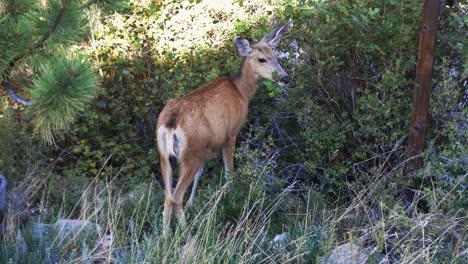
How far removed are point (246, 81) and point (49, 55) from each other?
290cm

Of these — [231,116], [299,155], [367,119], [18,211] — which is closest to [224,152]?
[231,116]

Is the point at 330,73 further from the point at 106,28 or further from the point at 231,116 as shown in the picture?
the point at 106,28

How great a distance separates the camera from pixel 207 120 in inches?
294

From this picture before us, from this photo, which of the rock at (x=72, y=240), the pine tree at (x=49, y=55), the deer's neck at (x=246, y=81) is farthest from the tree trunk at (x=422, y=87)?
the rock at (x=72, y=240)

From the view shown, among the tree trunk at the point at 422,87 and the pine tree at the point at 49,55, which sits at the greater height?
the pine tree at the point at 49,55

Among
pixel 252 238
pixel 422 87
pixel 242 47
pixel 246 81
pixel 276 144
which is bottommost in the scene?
pixel 276 144

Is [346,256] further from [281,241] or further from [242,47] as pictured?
[242,47]

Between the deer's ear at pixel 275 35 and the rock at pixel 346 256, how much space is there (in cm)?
297

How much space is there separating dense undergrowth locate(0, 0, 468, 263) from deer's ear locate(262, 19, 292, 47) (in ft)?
0.88

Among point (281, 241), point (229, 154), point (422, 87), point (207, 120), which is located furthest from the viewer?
point (229, 154)

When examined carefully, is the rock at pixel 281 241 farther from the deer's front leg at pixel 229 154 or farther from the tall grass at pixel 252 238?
the deer's front leg at pixel 229 154

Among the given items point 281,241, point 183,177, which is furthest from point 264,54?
point 281,241

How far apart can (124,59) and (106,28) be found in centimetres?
42

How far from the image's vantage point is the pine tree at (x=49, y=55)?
5.45 m
